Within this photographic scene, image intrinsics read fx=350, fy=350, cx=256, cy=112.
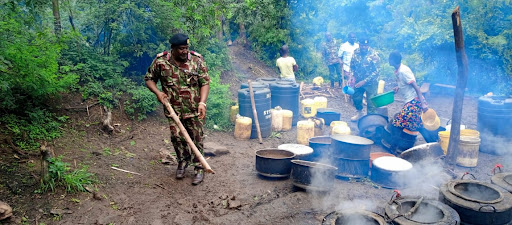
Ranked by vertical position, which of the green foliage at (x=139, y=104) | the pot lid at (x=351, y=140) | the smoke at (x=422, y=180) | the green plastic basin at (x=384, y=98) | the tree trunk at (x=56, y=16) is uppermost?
the tree trunk at (x=56, y=16)

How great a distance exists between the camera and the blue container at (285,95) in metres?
9.04

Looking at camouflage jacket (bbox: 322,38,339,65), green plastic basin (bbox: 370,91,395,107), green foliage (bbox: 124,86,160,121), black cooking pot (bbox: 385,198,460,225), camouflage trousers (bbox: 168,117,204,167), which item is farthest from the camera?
camouflage jacket (bbox: 322,38,339,65)

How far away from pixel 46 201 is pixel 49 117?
264cm

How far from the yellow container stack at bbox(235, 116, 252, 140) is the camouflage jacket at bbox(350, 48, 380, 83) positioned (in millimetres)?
3312

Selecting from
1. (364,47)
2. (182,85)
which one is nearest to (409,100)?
(364,47)

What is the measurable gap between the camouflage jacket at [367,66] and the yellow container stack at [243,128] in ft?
10.9

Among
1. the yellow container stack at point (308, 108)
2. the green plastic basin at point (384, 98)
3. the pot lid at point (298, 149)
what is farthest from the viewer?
the yellow container stack at point (308, 108)

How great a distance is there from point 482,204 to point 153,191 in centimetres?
407

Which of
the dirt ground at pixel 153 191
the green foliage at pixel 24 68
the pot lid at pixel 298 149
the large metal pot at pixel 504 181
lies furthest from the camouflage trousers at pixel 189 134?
the large metal pot at pixel 504 181

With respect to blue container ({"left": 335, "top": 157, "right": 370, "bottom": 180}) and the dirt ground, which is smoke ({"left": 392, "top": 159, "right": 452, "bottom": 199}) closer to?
the dirt ground

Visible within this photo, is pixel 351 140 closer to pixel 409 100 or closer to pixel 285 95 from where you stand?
pixel 409 100

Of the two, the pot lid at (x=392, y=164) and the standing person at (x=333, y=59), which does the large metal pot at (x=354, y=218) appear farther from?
the standing person at (x=333, y=59)

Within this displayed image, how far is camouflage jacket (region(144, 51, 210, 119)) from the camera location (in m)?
4.98

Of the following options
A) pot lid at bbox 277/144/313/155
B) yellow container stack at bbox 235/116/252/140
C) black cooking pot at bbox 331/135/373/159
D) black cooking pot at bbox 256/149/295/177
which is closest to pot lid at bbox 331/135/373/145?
black cooking pot at bbox 331/135/373/159
